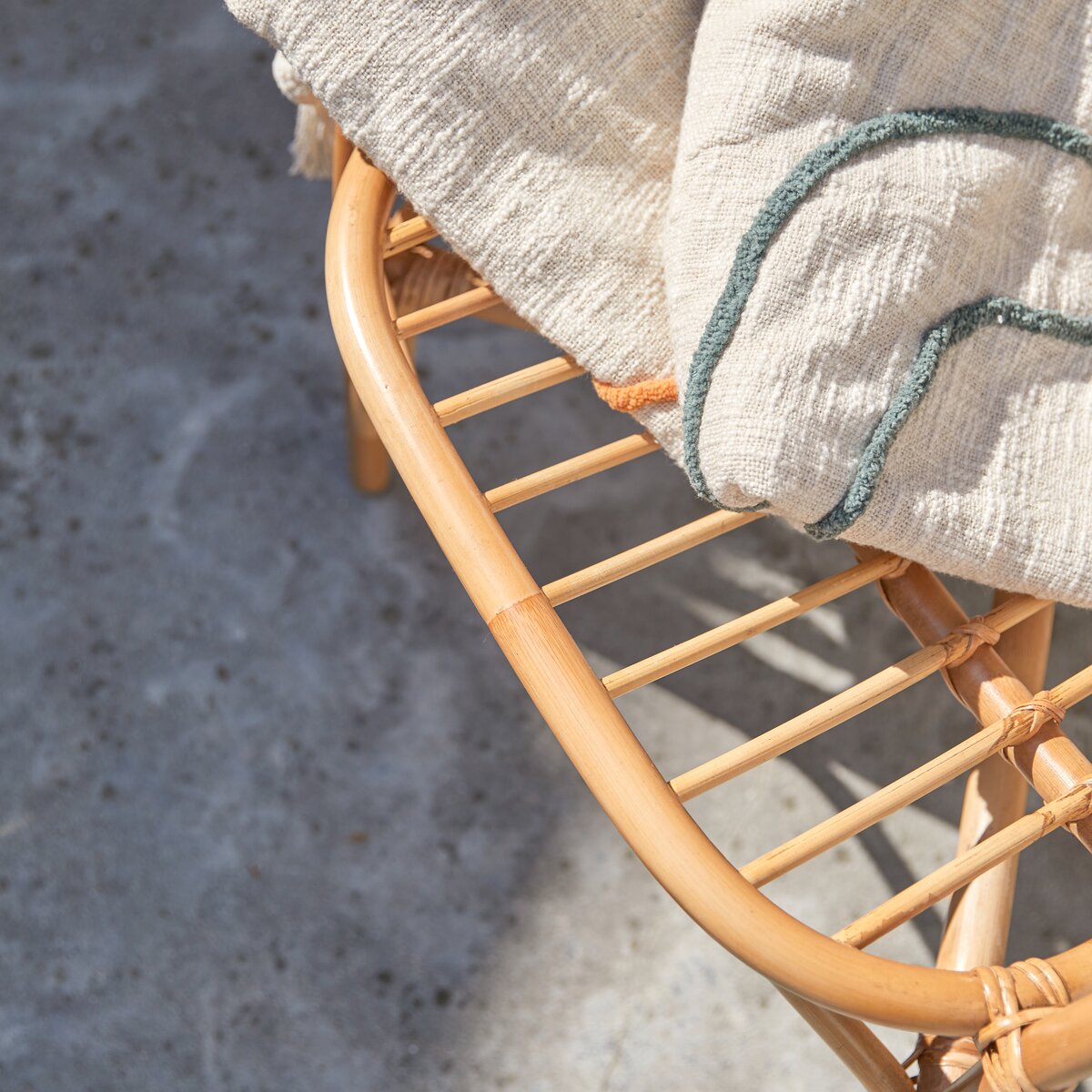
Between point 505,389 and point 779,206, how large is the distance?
17 cm

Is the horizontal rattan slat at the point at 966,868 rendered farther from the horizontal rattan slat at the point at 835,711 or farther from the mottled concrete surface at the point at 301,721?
the mottled concrete surface at the point at 301,721

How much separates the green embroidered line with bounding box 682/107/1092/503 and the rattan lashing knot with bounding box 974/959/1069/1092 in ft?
0.80

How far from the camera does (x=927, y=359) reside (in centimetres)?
51

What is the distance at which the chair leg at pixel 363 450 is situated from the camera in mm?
876

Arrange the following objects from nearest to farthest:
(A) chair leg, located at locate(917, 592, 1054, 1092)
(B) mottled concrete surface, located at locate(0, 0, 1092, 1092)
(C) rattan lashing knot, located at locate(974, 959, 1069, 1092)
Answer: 1. (C) rattan lashing knot, located at locate(974, 959, 1069, 1092)
2. (A) chair leg, located at locate(917, 592, 1054, 1092)
3. (B) mottled concrete surface, located at locate(0, 0, 1092, 1092)

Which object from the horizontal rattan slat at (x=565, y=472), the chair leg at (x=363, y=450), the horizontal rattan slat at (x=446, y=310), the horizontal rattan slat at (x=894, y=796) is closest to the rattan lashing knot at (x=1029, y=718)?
the horizontal rattan slat at (x=894, y=796)

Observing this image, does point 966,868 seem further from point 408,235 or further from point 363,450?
point 363,450

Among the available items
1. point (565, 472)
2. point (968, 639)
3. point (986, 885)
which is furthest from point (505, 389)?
point (986, 885)

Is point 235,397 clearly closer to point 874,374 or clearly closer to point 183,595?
point 183,595

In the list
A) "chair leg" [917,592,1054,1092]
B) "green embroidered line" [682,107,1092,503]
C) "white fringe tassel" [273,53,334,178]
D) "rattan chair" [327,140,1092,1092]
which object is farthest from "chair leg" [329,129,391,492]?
"chair leg" [917,592,1054,1092]

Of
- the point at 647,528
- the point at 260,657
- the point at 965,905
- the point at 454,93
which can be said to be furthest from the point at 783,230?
the point at 260,657

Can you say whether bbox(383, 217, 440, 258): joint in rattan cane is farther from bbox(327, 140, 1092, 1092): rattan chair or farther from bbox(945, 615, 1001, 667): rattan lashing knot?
bbox(945, 615, 1001, 667): rattan lashing knot

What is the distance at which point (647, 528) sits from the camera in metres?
0.98

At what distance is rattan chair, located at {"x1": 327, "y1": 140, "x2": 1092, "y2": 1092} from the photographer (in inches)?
17.2
